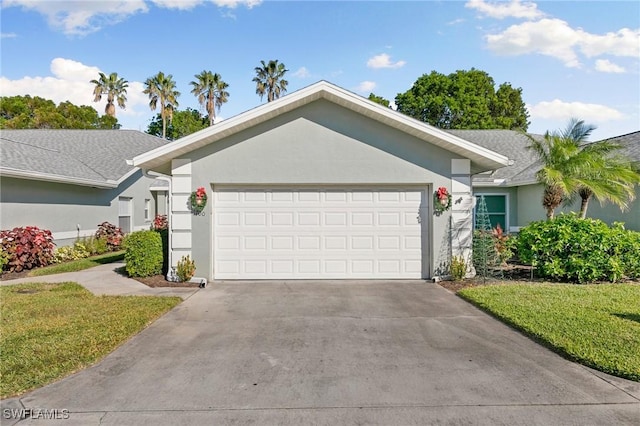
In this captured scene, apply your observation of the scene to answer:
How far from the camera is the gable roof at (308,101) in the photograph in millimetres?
9031

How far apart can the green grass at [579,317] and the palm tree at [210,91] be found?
40.0m

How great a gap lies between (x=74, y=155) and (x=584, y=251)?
2050cm

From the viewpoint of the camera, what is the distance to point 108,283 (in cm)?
945

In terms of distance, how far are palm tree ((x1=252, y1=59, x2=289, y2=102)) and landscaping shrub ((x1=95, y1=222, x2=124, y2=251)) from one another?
28.5 meters

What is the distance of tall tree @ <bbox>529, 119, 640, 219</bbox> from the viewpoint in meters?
10.2

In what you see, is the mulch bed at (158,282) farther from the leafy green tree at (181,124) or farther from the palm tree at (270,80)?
the palm tree at (270,80)

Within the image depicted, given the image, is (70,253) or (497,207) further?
(497,207)

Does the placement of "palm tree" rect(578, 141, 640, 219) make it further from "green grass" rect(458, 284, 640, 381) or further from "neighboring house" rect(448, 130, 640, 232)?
"green grass" rect(458, 284, 640, 381)

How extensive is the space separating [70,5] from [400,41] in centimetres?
973

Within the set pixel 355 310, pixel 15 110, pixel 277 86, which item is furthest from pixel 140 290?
pixel 15 110

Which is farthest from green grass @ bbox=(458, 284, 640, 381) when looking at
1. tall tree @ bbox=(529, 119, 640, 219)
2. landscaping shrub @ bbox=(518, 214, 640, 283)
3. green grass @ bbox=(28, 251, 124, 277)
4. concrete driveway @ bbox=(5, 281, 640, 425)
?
green grass @ bbox=(28, 251, 124, 277)

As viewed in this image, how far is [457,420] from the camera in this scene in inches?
132

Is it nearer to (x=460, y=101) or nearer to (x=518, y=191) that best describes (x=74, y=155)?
(x=518, y=191)

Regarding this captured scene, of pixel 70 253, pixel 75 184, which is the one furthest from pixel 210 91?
pixel 70 253
